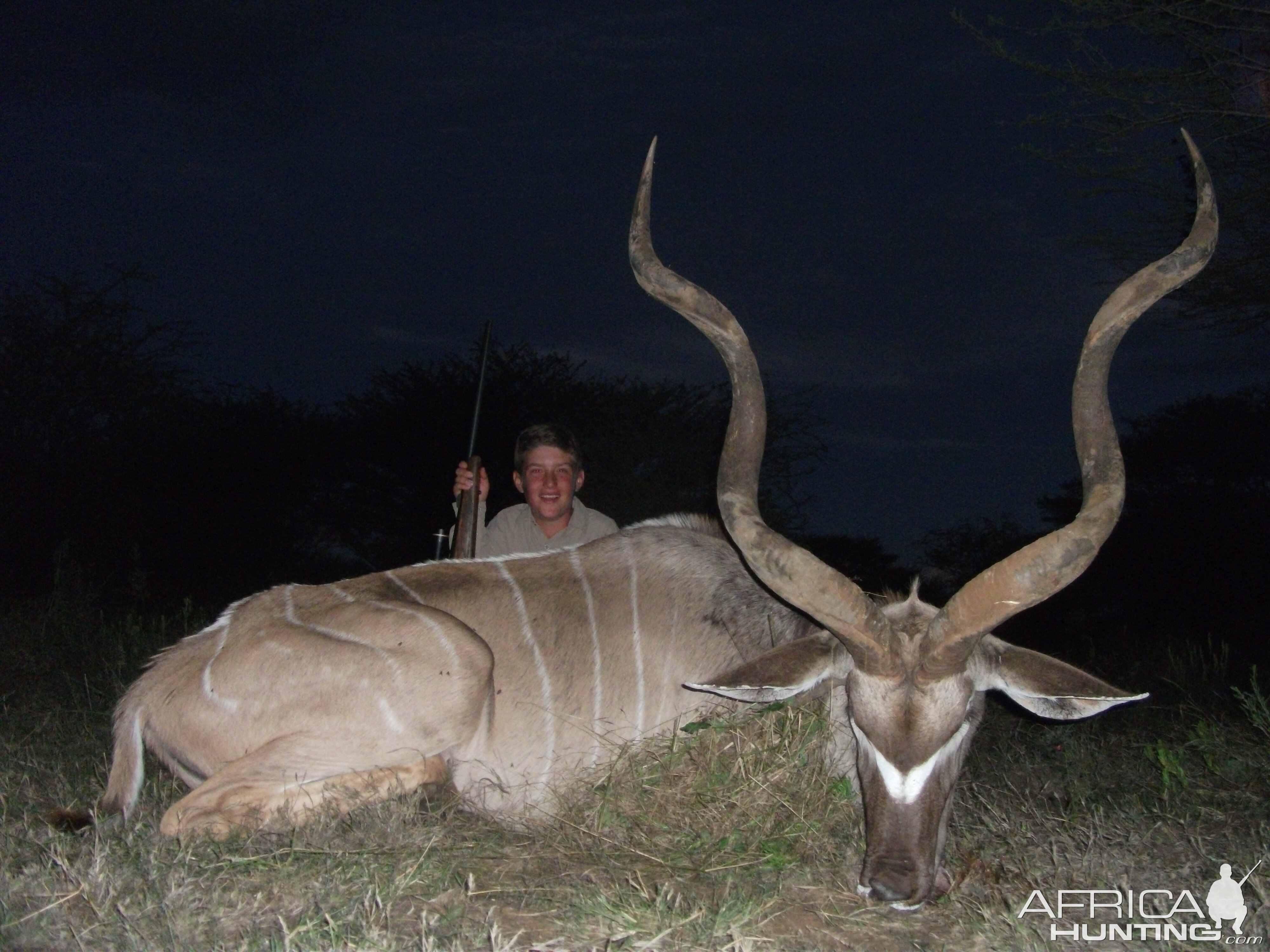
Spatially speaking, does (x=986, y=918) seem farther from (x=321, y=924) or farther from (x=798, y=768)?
(x=321, y=924)

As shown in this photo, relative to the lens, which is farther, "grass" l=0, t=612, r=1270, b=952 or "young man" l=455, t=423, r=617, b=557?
"young man" l=455, t=423, r=617, b=557

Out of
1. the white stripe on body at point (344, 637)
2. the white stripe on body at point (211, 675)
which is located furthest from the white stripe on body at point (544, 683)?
the white stripe on body at point (211, 675)

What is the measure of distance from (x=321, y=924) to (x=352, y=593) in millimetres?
1198

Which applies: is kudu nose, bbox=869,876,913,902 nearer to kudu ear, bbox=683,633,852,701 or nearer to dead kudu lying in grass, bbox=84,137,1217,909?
dead kudu lying in grass, bbox=84,137,1217,909

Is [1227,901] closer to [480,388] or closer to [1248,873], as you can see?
[1248,873]

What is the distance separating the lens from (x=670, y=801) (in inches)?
112

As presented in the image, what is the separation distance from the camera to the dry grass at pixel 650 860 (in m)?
2.07

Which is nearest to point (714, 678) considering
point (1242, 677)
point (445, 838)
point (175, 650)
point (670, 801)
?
point (670, 801)

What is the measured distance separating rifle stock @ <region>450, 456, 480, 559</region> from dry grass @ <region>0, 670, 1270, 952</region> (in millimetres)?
1418

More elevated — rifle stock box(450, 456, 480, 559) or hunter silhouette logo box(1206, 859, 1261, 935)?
rifle stock box(450, 456, 480, 559)

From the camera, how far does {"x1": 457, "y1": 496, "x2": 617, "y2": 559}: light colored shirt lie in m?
4.54

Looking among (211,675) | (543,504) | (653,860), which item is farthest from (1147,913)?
(543,504)

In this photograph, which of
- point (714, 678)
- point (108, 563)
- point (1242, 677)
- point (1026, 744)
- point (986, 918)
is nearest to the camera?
point (986, 918)

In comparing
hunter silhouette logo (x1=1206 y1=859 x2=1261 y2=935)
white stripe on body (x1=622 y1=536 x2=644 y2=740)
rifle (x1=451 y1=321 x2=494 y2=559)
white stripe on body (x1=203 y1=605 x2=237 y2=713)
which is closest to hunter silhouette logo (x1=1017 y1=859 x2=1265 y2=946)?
hunter silhouette logo (x1=1206 y1=859 x2=1261 y2=935)
